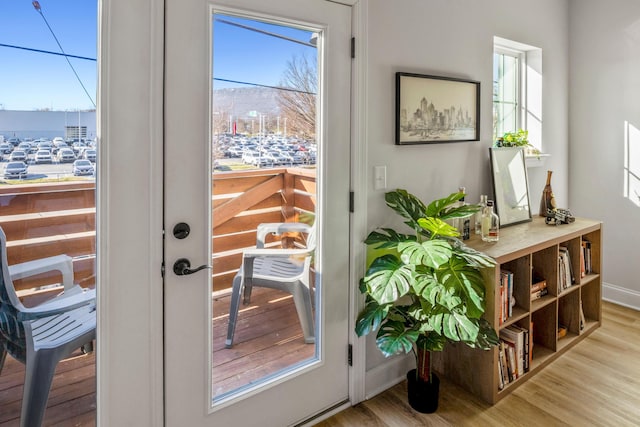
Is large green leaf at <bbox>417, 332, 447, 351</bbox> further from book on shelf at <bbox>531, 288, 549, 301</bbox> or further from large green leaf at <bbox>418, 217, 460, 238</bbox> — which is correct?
book on shelf at <bbox>531, 288, 549, 301</bbox>

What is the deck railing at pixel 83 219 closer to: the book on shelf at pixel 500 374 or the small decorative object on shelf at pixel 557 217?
the book on shelf at pixel 500 374

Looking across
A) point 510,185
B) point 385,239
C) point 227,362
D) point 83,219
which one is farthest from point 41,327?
point 510,185

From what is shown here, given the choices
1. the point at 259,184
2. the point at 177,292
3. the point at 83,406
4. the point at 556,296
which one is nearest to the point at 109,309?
the point at 177,292

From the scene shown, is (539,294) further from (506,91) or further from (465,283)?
(506,91)

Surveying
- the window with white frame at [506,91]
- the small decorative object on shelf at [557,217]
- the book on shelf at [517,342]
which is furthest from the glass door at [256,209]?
the window with white frame at [506,91]

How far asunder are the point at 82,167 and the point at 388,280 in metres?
1.29

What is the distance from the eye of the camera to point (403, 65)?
7.34 feet

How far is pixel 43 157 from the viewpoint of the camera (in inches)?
52.1

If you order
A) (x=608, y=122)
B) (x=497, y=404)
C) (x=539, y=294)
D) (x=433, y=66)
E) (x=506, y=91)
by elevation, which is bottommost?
(x=497, y=404)

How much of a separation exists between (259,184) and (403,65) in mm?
1103

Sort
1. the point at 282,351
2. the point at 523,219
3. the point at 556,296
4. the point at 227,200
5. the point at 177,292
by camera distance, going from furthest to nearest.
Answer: the point at 523,219, the point at 556,296, the point at 282,351, the point at 227,200, the point at 177,292

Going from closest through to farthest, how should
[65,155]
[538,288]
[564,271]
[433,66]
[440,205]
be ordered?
[65,155] → [440,205] → [433,66] → [538,288] → [564,271]

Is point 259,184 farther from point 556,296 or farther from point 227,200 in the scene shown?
point 556,296

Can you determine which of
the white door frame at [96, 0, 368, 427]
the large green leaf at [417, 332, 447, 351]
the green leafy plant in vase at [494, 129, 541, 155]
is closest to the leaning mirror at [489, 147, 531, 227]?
the green leafy plant in vase at [494, 129, 541, 155]
